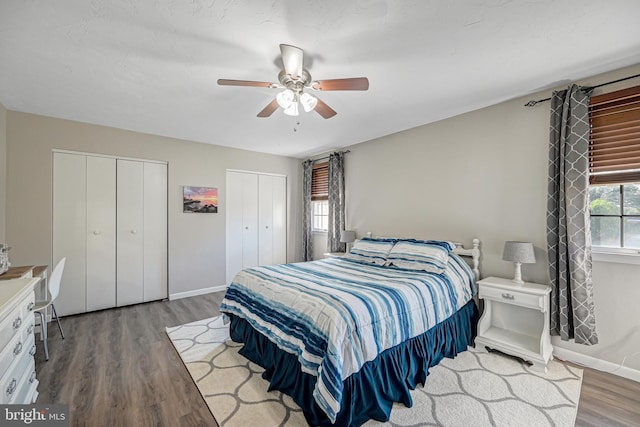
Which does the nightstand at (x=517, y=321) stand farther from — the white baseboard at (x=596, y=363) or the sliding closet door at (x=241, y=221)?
the sliding closet door at (x=241, y=221)

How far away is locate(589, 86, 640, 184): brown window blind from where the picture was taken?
2.15 m

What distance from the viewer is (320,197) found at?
5234mm

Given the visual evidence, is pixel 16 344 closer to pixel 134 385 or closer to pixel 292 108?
pixel 134 385

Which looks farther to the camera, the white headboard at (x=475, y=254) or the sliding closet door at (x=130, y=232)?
the sliding closet door at (x=130, y=232)

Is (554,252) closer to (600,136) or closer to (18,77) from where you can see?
(600,136)

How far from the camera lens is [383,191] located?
405 centimetres

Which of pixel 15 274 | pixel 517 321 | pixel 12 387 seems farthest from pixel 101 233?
pixel 517 321

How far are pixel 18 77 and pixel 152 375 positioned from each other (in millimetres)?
2822

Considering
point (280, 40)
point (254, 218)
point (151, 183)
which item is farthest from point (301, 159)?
point (280, 40)

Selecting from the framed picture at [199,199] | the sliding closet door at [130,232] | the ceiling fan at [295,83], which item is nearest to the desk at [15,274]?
the sliding closet door at [130,232]

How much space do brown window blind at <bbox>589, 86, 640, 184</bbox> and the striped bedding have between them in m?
1.41

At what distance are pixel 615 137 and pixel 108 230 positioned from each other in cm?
564

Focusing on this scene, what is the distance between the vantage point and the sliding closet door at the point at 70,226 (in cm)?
337

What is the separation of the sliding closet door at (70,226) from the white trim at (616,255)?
221 inches
